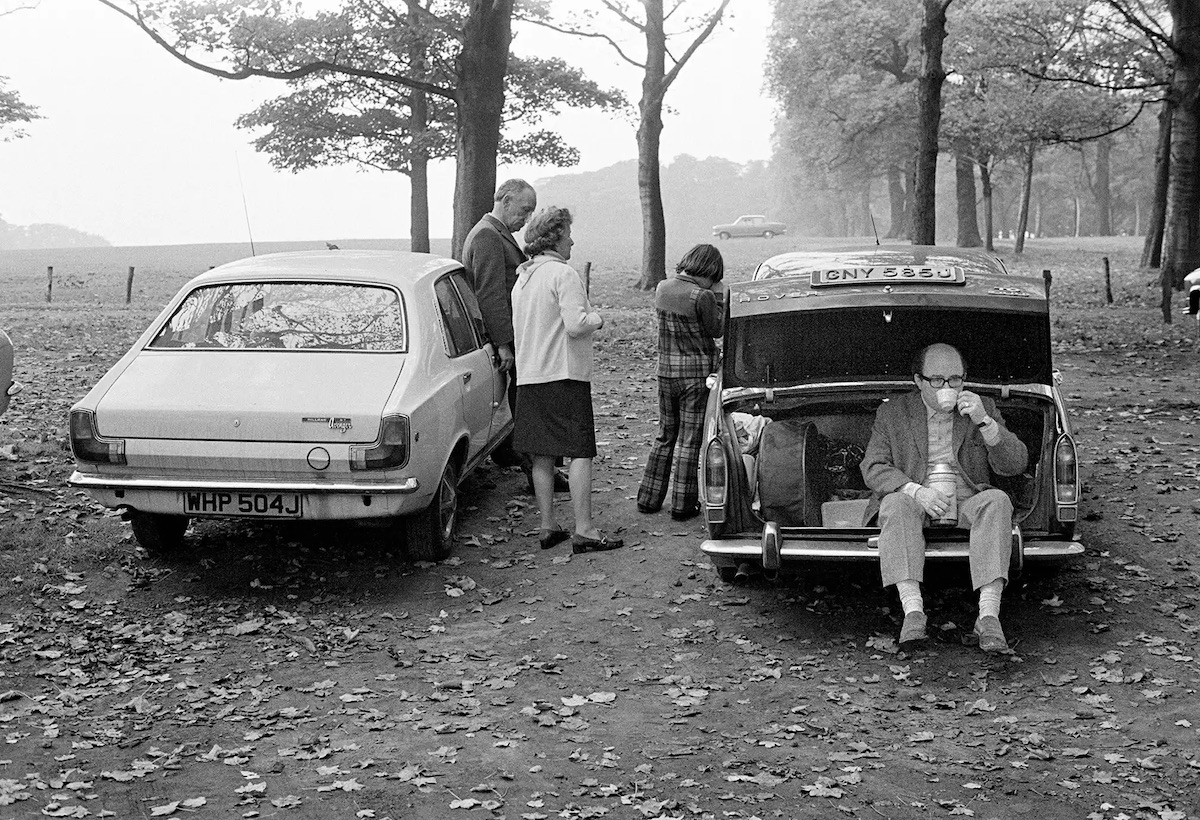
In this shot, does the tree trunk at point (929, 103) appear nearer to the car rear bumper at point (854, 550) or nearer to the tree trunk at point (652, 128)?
the tree trunk at point (652, 128)

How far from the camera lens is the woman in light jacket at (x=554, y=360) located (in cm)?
797

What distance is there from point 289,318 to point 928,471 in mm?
3821

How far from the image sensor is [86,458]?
725cm

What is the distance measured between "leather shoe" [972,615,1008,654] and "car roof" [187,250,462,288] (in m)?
3.92

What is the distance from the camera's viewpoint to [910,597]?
6344 mm

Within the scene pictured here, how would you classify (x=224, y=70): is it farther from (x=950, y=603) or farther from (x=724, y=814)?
(x=724, y=814)

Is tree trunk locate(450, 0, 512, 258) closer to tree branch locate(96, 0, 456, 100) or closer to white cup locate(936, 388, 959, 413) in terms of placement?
tree branch locate(96, 0, 456, 100)

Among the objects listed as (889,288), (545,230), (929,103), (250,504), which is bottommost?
(250,504)

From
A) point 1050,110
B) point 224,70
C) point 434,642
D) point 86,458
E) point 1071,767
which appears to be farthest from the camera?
point 1050,110

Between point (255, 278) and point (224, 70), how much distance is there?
12.3 meters

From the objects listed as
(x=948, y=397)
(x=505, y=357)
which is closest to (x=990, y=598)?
(x=948, y=397)

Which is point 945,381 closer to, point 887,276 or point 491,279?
point 887,276

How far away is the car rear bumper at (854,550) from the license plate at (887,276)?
1357 mm

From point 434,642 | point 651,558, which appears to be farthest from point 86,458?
point 651,558
